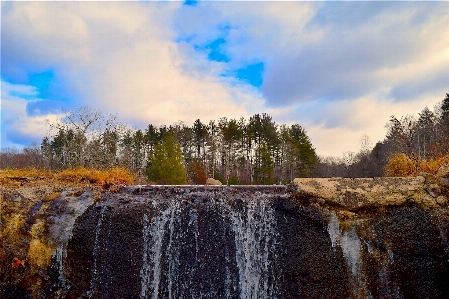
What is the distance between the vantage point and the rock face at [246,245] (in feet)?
18.4

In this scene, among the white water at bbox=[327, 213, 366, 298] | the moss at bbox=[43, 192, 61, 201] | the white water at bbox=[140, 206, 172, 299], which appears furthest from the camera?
the moss at bbox=[43, 192, 61, 201]

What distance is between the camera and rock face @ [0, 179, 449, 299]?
18.4 ft

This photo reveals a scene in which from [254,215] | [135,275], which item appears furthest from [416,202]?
[135,275]

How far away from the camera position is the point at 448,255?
5.55 meters

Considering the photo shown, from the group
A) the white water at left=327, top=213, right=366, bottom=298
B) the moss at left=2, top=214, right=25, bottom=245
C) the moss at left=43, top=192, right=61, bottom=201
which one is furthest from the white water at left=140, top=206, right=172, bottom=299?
the white water at left=327, top=213, right=366, bottom=298

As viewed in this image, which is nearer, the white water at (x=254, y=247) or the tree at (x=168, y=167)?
the white water at (x=254, y=247)

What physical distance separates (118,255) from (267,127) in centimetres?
2526

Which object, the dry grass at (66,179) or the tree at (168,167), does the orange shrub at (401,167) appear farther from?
the tree at (168,167)

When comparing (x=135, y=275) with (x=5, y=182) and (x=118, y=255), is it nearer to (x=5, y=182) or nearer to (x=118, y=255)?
(x=118, y=255)

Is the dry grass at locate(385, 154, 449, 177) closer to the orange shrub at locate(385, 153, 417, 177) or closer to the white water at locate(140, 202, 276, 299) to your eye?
the orange shrub at locate(385, 153, 417, 177)

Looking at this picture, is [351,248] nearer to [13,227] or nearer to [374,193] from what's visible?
[374,193]

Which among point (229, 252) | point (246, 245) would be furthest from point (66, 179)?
point (246, 245)

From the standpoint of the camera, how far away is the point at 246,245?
590 cm

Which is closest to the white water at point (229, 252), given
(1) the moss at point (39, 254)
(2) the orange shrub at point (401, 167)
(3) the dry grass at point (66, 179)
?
A: (1) the moss at point (39, 254)
